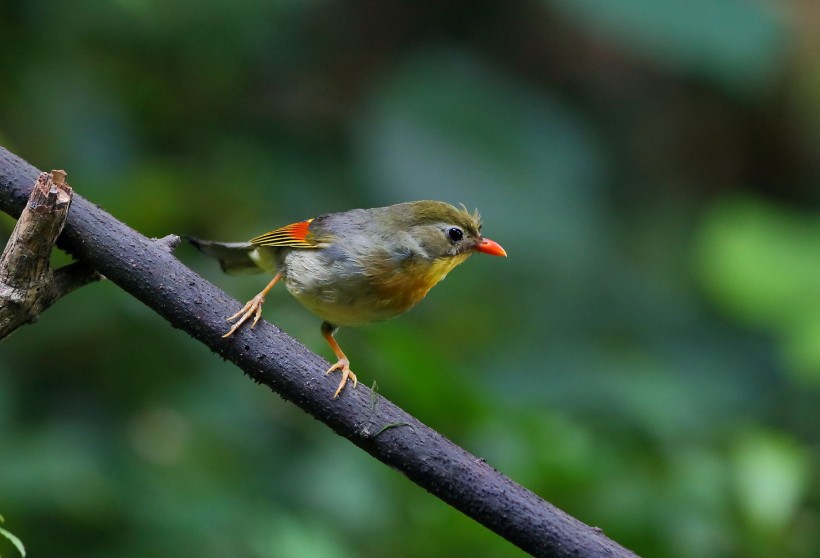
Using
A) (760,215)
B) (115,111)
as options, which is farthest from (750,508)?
(115,111)

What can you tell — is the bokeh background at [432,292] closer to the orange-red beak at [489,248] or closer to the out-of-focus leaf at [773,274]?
the out-of-focus leaf at [773,274]

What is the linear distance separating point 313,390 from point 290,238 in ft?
4.77

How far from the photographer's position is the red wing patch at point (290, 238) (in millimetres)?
3930

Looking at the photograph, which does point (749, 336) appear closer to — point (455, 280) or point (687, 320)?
point (687, 320)

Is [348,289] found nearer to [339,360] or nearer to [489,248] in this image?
[339,360]

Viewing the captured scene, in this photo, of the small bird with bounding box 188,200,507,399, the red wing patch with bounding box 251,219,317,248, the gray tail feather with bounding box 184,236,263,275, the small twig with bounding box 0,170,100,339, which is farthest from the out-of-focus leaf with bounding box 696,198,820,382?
the small twig with bounding box 0,170,100,339

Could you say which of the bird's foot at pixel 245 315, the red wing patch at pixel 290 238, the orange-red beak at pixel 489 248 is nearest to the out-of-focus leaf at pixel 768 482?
the orange-red beak at pixel 489 248

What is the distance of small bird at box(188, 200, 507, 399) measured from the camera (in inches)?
148

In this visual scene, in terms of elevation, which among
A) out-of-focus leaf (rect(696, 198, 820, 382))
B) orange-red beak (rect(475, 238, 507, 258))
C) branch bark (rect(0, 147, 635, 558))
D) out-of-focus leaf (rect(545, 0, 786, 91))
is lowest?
branch bark (rect(0, 147, 635, 558))

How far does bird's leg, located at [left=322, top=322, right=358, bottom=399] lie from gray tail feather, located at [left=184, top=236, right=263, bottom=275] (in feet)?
1.23

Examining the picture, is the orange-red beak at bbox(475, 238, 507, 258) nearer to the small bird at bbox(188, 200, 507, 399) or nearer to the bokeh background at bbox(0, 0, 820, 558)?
the small bird at bbox(188, 200, 507, 399)

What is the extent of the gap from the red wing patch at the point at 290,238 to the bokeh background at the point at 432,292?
524mm

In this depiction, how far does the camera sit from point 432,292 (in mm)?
6152

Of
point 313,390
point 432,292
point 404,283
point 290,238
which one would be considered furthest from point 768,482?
point 432,292
